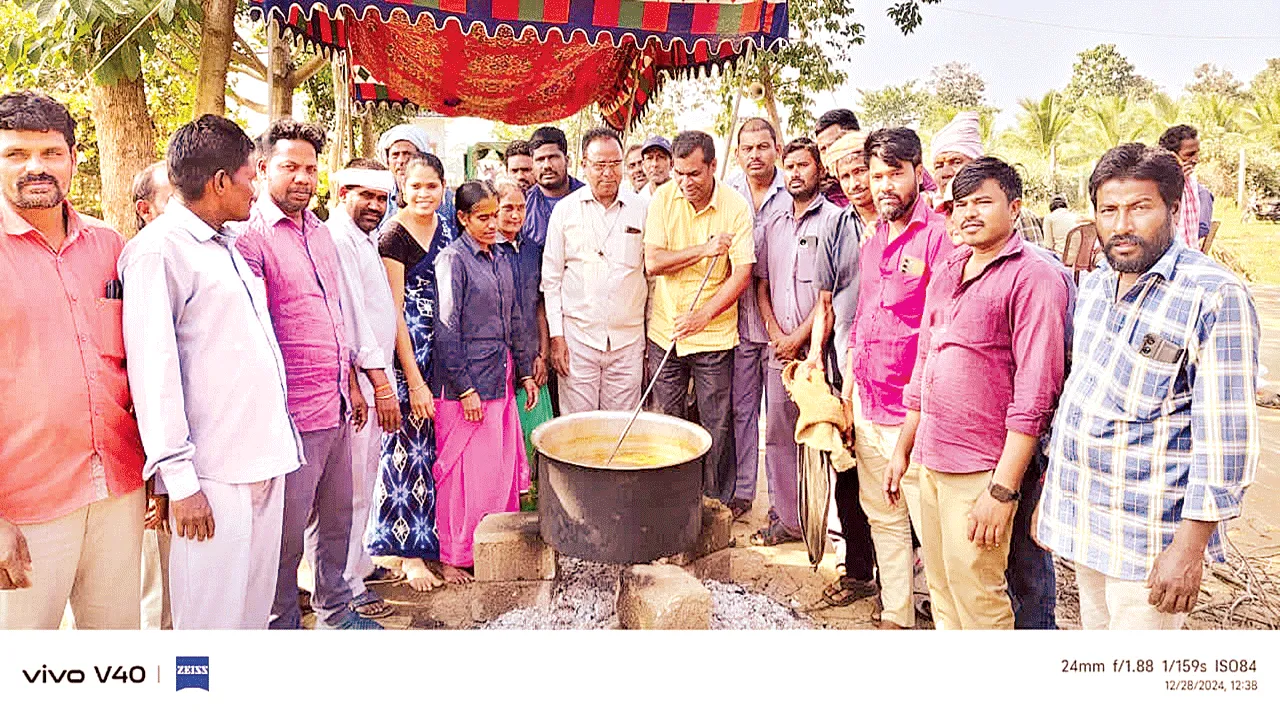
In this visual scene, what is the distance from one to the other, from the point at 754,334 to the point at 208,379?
6.05ft

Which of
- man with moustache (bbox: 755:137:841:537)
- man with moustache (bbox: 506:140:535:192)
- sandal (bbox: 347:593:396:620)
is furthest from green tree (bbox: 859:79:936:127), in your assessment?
sandal (bbox: 347:593:396:620)

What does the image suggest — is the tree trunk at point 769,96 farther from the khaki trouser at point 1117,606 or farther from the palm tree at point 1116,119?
the khaki trouser at point 1117,606

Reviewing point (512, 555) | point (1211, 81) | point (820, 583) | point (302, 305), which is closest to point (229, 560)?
point (302, 305)

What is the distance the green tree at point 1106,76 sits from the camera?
6.87 ft

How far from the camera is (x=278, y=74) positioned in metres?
3.38

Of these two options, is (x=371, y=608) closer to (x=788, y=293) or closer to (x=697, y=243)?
(x=697, y=243)

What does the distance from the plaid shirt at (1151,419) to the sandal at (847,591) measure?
2.85ft

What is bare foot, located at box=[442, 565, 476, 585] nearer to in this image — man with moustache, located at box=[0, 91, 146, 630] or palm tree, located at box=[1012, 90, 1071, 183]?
man with moustache, located at box=[0, 91, 146, 630]

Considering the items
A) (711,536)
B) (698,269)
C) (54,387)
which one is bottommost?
(711,536)

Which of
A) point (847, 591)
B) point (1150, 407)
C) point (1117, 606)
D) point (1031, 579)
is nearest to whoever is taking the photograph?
point (1150, 407)

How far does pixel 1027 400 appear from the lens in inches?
68.2

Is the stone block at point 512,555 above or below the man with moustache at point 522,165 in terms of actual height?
below
